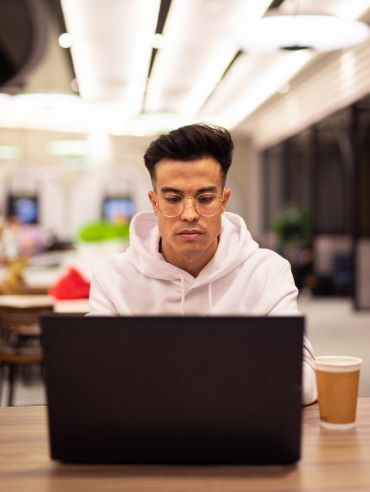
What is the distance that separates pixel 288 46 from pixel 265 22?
0.79 metres

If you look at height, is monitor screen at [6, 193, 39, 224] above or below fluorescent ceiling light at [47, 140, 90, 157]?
below

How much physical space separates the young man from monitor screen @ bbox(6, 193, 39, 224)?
19541 mm

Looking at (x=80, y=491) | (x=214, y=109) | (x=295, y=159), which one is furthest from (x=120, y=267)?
(x=295, y=159)

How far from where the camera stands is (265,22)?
259 inches

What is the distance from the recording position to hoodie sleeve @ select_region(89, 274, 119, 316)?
2.13 meters

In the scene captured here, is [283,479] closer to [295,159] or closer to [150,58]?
[150,58]

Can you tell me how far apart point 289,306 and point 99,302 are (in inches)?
21.5

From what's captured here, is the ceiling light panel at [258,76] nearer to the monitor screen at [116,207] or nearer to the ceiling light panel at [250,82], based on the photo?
the ceiling light panel at [250,82]

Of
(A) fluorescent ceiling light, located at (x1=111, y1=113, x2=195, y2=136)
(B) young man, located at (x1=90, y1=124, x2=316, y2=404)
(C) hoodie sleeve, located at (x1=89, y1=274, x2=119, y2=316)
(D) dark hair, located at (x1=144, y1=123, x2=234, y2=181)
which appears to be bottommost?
(C) hoodie sleeve, located at (x1=89, y1=274, x2=119, y2=316)

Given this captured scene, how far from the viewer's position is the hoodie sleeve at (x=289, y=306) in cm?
182

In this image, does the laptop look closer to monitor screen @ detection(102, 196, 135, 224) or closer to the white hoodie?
the white hoodie

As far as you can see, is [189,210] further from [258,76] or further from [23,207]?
[23,207]

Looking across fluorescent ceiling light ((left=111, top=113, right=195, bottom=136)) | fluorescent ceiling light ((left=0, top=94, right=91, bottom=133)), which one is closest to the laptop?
fluorescent ceiling light ((left=111, top=113, right=195, bottom=136))

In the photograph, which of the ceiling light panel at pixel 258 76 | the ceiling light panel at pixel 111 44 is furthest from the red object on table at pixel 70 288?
the ceiling light panel at pixel 258 76
